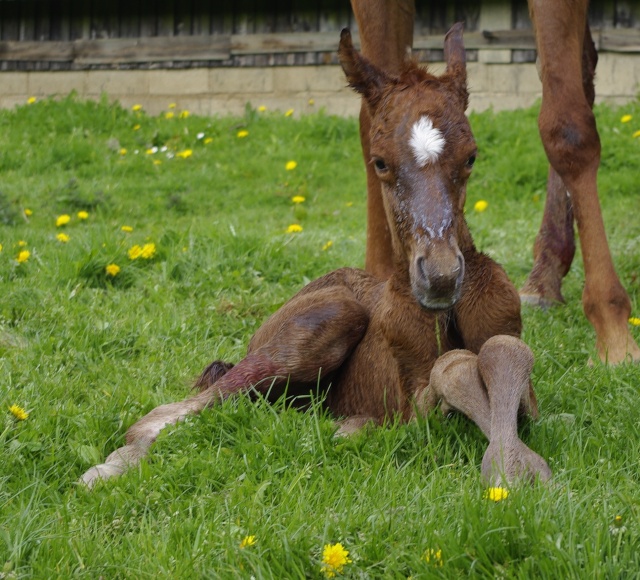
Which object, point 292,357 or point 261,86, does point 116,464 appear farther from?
point 261,86

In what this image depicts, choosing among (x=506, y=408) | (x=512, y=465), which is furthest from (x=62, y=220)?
(x=512, y=465)

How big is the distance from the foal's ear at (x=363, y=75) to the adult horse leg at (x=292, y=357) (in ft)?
2.83

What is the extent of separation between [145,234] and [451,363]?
15.2ft

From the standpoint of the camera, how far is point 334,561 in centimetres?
234

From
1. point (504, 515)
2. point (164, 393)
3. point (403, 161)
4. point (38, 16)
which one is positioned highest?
point (38, 16)

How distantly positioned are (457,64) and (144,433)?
1703 mm

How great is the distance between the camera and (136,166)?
9938mm

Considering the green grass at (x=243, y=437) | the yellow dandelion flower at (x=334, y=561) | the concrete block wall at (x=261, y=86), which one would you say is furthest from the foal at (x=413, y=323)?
the concrete block wall at (x=261, y=86)

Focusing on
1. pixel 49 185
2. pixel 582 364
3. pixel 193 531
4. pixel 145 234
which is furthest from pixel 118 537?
pixel 49 185

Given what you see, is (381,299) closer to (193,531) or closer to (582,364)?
(582,364)

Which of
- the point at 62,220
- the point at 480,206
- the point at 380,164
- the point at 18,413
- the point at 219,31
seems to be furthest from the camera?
the point at 219,31

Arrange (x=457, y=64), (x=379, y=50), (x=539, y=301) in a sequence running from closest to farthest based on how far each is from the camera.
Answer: (x=457, y=64)
(x=379, y=50)
(x=539, y=301)

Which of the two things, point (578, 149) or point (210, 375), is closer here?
point (210, 375)

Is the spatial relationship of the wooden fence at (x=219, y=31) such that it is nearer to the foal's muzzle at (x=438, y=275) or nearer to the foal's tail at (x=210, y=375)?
the foal's tail at (x=210, y=375)
